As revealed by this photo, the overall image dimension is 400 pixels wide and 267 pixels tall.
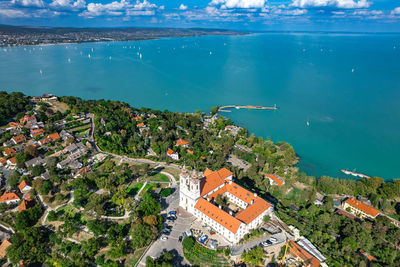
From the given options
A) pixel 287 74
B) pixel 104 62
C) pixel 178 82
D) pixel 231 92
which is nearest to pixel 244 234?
pixel 231 92

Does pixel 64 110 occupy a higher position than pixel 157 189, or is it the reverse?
pixel 64 110

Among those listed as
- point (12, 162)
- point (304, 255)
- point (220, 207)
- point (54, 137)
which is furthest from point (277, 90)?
point (12, 162)

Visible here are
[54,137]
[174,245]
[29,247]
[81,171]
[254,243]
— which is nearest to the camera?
→ [29,247]

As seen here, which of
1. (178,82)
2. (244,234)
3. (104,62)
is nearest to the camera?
(244,234)

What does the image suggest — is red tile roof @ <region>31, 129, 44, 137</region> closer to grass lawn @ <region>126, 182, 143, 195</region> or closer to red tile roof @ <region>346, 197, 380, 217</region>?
grass lawn @ <region>126, 182, 143, 195</region>

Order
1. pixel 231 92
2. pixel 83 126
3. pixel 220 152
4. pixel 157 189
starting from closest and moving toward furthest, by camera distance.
→ 1. pixel 157 189
2. pixel 220 152
3. pixel 83 126
4. pixel 231 92

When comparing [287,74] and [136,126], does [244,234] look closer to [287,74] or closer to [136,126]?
[136,126]

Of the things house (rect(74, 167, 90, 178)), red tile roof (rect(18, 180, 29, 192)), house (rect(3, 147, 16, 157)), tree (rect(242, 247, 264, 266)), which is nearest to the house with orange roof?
tree (rect(242, 247, 264, 266))

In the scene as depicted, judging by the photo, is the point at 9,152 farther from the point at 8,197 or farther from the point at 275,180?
the point at 275,180
